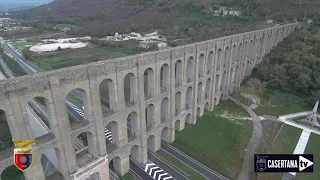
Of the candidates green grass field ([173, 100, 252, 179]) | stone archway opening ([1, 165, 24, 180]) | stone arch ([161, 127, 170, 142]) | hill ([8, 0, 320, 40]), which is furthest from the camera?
hill ([8, 0, 320, 40])

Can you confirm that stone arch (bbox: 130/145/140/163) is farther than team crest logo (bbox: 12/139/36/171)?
Yes

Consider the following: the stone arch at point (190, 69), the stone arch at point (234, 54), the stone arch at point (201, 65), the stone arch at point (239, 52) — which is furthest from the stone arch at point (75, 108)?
the stone arch at point (239, 52)

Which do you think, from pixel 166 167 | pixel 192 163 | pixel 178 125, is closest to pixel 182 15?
pixel 178 125

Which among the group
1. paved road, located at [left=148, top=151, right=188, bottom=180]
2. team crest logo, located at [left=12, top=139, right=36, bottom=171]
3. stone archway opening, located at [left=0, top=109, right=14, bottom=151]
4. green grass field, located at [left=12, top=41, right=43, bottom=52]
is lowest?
paved road, located at [left=148, top=151, right=188, bottom=180]

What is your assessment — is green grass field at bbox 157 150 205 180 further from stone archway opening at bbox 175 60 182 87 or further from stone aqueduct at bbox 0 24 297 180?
stone archway opening at bbox 175 60 182 87

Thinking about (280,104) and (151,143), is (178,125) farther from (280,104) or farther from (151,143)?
(280,104)

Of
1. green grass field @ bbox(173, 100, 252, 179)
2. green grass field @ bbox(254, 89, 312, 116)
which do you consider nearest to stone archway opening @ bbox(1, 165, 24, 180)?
green grass field @ bbox(173, 100, 252, 179)
